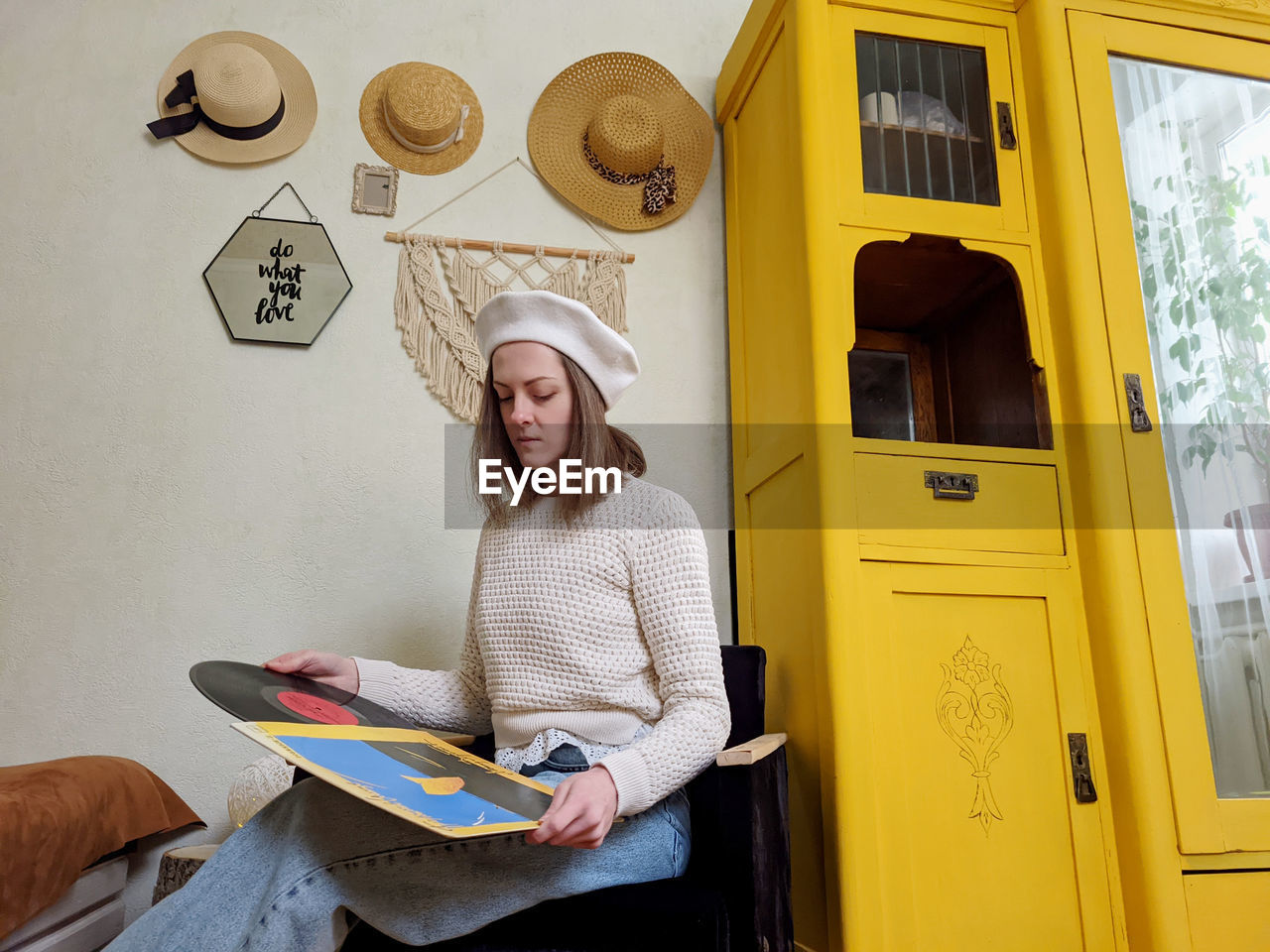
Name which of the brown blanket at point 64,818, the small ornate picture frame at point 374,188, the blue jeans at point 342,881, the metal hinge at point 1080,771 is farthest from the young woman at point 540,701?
the small ornate picture frame at point 374,188

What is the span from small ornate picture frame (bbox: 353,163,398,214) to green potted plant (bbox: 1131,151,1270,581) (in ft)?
4.75

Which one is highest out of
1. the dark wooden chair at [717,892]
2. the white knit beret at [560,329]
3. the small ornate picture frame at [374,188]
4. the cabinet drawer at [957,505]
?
the small ornate picture frame at [374,188]

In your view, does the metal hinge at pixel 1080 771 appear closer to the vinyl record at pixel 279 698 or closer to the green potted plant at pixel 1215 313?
the green potted plant at pixel 1215 313

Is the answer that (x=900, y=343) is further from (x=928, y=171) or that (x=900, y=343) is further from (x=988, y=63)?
(x=988, y=63)

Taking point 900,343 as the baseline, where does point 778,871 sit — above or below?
below

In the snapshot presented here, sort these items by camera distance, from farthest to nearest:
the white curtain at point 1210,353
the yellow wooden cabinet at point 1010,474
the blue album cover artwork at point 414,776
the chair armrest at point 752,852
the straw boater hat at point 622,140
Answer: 1. the straw boater hat at point 622,140
2. the white curtain at point 1210,353
3. the yellow wooden cabinet at point 1010,474
4. the chair armrest at point 752,852
5. the blue album cover artwork at point 414,776

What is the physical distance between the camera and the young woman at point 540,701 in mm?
827

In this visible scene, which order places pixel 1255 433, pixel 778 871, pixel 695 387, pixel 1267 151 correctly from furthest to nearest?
pixel 695 387 → pixel 1267 151 → pixel 1255 433 → pixel 778 871

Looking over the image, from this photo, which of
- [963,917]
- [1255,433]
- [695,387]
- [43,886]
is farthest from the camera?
[695,387]

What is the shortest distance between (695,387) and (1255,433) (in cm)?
102

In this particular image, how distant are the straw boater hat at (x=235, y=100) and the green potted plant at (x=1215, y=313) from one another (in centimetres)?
167

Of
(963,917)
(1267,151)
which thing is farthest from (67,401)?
(1267,151)

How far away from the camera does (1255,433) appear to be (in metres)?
1.56

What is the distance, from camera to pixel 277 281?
5.94 ft
